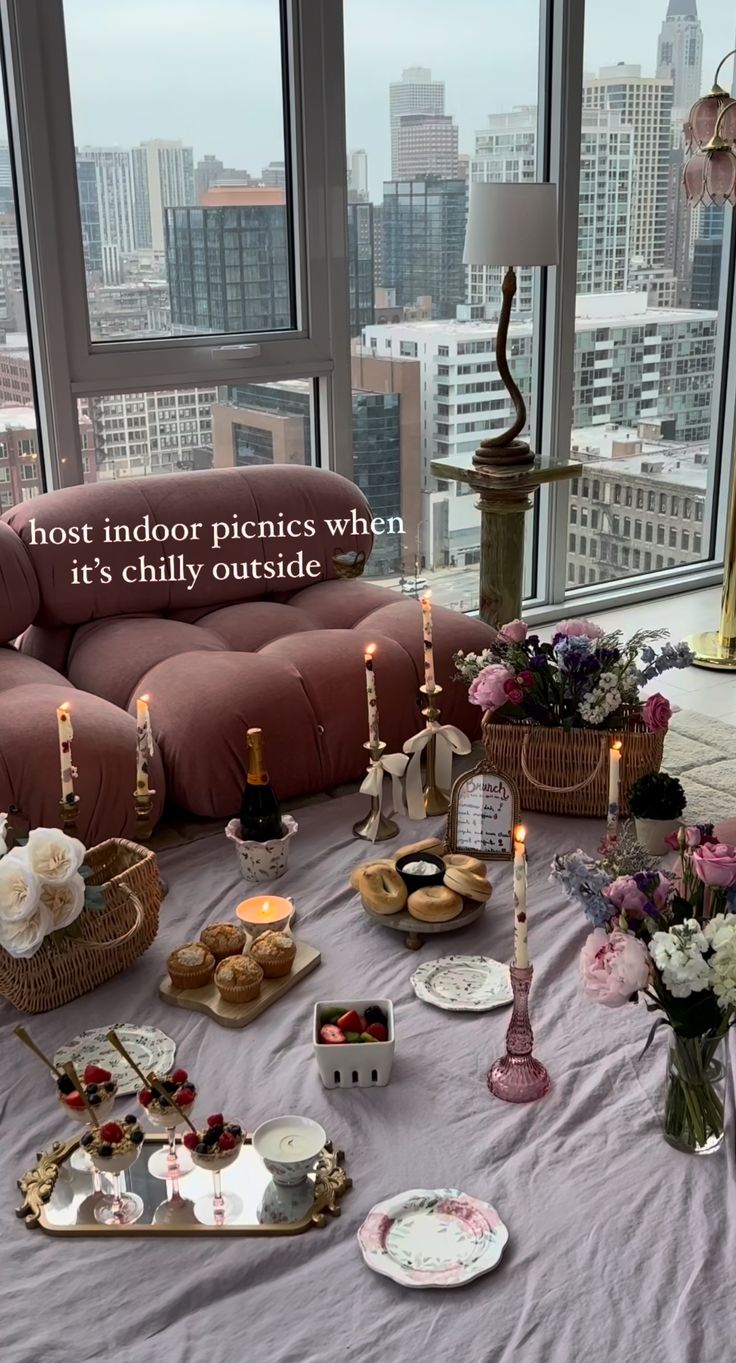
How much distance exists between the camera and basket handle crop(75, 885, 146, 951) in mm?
2152

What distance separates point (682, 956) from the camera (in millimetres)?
1556

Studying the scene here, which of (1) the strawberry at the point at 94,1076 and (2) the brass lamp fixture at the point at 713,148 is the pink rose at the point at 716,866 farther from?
(2) the brass lamp fixture at the point at 713,148

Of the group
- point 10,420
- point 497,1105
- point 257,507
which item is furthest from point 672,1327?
point 10,420

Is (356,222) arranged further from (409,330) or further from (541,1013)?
(541,1013)

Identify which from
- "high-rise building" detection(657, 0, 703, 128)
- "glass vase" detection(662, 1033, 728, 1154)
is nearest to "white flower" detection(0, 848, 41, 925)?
"glass vase" detection(662, 1033, 728, 1154)

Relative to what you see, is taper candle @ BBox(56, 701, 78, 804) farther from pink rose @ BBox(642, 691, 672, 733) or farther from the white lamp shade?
the white lamp shade

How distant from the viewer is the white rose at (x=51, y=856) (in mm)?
2012

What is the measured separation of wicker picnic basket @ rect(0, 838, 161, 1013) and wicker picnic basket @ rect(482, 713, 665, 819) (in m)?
0.86

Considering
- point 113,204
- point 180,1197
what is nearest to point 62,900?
point 180,1197

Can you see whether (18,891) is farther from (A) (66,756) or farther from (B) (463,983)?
(B) (463,983)

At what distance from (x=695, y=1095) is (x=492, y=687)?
1.19 metres

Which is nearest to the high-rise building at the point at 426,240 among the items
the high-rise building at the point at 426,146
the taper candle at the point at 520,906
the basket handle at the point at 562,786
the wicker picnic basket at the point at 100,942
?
the high-rise building at the point at 426,146

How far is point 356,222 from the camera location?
4270mm

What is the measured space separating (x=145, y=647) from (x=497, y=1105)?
5.59 ft
